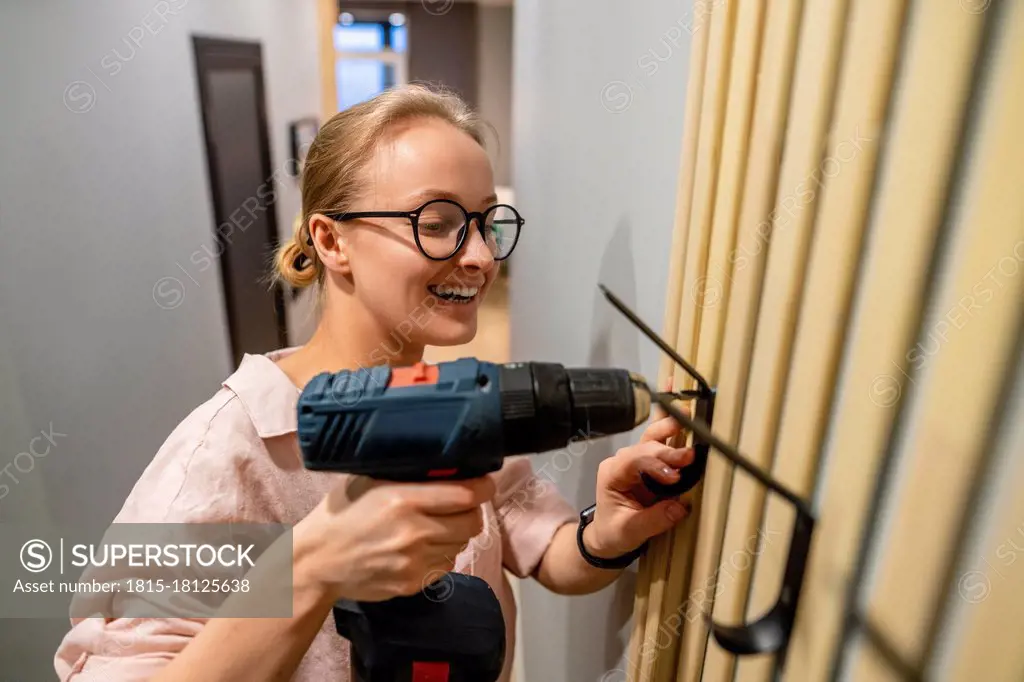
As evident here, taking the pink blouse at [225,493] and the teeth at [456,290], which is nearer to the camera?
the pink blouse at [225,493]

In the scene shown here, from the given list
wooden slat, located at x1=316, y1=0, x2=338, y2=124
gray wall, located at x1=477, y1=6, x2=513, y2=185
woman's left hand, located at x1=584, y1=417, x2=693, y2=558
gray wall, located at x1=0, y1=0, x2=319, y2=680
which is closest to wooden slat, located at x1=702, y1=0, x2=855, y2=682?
woman's left hand, located at x1=584, y1=417, x2=693, y2=558

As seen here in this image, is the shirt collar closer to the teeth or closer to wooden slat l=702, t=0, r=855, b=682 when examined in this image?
the teeth

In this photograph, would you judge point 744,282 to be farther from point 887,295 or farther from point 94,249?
point 94,249

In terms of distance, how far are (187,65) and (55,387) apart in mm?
1400

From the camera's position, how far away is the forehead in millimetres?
803

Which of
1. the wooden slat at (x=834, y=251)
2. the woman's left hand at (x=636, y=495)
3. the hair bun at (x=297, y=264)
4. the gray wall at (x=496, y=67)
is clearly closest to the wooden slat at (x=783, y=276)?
the wooden slat at (x=834, y=251)

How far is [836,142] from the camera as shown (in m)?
0.41

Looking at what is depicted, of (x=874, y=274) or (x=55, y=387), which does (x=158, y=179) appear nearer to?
(x=55, y=387)

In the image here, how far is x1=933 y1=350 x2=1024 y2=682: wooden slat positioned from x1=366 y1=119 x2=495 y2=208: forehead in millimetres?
639

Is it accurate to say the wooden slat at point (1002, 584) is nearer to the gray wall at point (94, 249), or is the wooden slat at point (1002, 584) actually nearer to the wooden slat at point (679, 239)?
the wooden slat at point (679, 239)

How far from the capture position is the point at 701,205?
0.58 meters

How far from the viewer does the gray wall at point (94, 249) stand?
59.4 inches

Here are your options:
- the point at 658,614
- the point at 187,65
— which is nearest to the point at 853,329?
the point at 658,614

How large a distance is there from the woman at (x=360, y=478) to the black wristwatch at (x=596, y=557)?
14 mm
